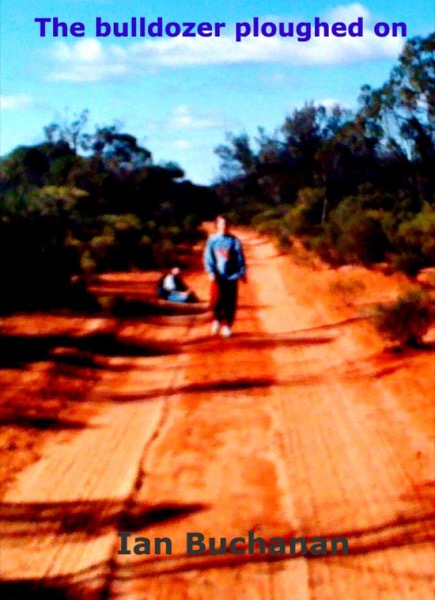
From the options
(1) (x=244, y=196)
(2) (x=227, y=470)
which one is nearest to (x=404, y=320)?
(2) (x=227, y=470)

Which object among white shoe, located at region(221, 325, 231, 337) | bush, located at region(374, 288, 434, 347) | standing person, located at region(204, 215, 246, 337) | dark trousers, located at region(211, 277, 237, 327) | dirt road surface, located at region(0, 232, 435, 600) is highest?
standing person, located at region(204, 215, 246, 337)

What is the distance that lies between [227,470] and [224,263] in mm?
4972

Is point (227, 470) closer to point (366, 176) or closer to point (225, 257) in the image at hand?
point (225, 257)

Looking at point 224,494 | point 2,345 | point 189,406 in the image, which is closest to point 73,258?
point 2,345

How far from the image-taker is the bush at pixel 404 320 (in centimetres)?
1198

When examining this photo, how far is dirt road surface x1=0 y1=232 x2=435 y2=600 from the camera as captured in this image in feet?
18.1

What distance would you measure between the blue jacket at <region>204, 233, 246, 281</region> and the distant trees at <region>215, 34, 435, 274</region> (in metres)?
10.3

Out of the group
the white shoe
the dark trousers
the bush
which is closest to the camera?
the bush

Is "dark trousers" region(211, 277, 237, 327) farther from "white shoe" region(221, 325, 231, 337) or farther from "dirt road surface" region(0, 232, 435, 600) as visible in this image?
"dirt road surface" region(0, 232, 435, 600)

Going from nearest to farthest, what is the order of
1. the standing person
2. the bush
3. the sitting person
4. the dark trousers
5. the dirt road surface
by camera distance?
the dirt road surface
the standing person
the bush
the dark trousers
the sitting person

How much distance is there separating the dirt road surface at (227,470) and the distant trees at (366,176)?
36.2ft

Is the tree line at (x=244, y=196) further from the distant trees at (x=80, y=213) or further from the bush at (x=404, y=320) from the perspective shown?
the bush at (x=404, y=320)

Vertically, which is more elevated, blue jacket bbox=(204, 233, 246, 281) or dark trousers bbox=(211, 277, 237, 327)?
blue jacket bbox=(204, 233, 246, 281)

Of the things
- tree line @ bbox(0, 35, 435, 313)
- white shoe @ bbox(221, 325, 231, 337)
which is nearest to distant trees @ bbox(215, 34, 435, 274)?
tree line @ bbox(0, 35, 435, 313)
